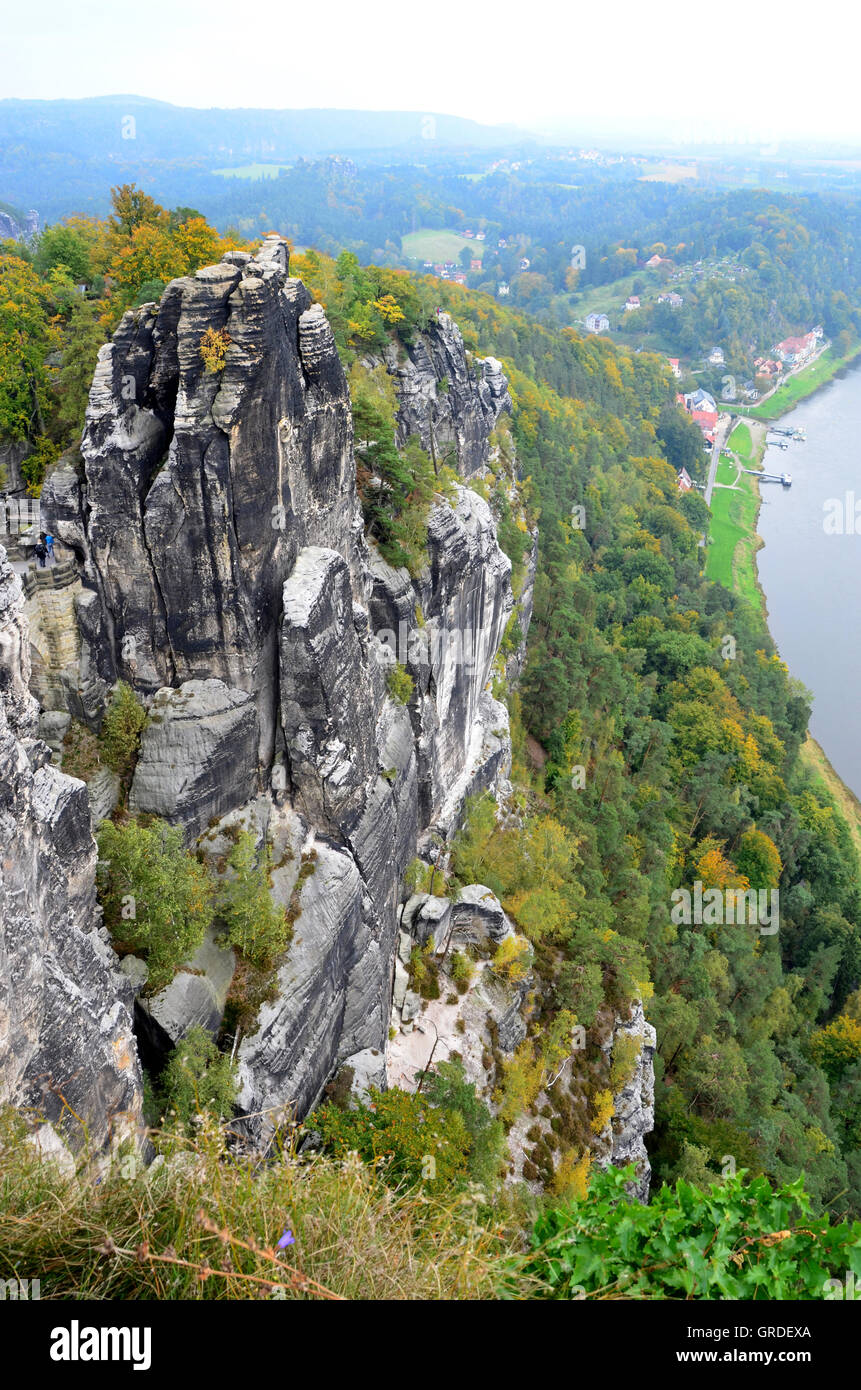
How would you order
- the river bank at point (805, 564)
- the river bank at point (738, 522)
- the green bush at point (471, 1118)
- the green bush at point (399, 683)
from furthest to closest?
the river bank at point (738, 522) → the river bank at point (805, 564) → the green bush at point (399, 683) → the green bush at point (471, 1118)

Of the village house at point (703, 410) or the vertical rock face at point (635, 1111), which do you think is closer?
the vertical rock face at point (635, 1111)

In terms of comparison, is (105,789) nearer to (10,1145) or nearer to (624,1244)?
(10,1145)

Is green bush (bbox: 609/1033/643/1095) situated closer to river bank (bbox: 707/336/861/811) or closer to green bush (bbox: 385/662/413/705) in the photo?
green bush (bbox: 385/662/413/705)

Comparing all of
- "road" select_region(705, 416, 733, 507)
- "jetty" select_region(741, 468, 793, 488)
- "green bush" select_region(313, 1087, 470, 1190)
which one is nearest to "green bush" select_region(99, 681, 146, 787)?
"green bush" select_region(313, 1087, 470, 1190)

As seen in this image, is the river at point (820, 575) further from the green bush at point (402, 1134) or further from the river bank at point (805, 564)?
the green bush at point (402, 1134)

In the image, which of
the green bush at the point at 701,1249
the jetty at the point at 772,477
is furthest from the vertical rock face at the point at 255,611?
the jetty at the point at 772,477

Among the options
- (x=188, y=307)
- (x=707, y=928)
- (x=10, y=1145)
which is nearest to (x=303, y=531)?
(x=188, y=307)

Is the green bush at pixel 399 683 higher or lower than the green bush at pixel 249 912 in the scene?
higher

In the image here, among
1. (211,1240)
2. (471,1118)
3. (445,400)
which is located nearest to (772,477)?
(445,400)
